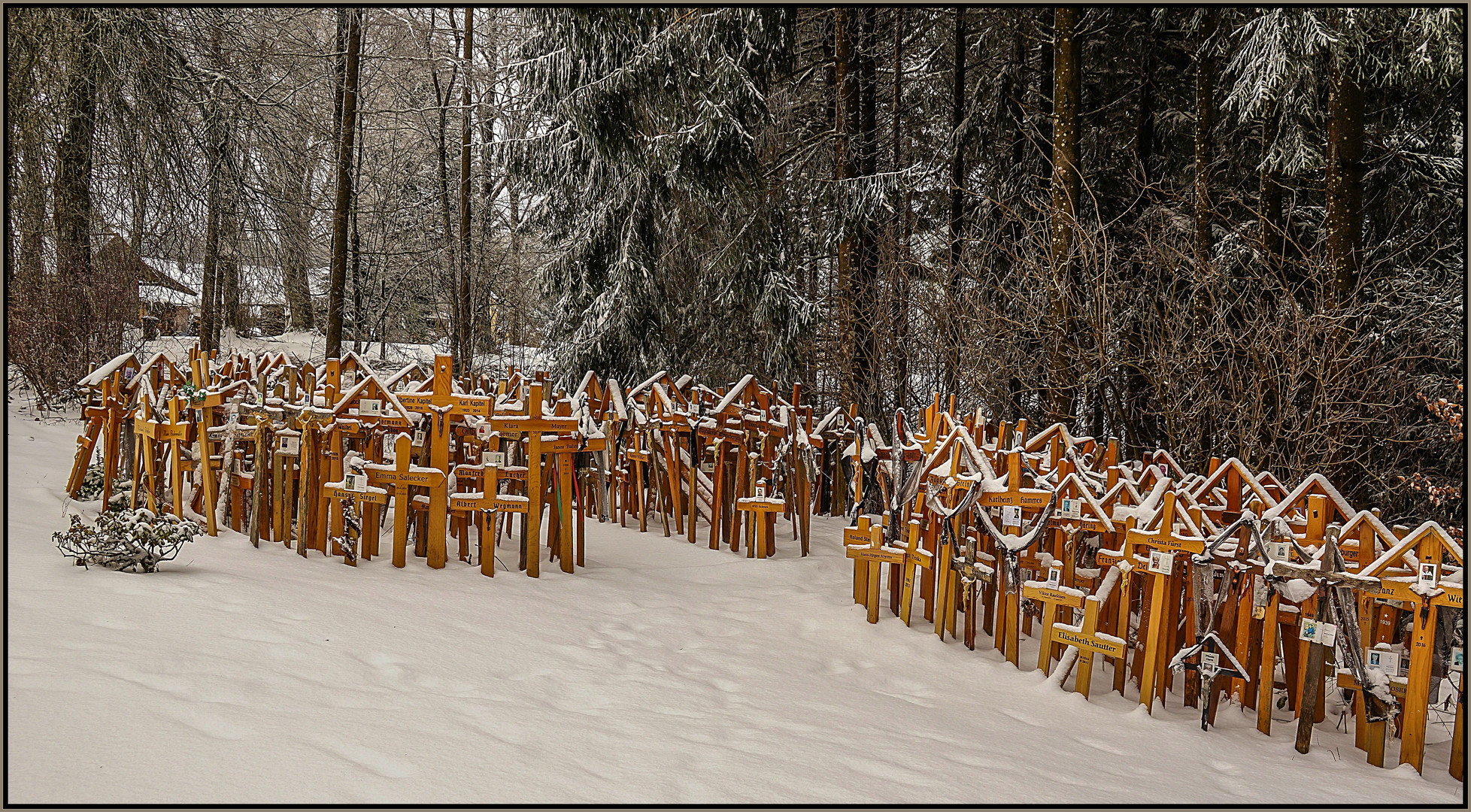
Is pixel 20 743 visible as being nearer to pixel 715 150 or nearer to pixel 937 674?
pixel 937 674

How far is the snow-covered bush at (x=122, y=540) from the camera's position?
4328mm

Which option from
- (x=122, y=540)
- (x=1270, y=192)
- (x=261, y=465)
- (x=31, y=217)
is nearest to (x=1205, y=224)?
(x=1270, y=192)

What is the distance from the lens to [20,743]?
245 cm

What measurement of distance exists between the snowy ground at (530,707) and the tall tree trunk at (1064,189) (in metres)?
3.53

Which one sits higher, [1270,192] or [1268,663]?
[1270,192]

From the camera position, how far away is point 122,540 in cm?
435

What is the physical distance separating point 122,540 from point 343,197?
10.7 m

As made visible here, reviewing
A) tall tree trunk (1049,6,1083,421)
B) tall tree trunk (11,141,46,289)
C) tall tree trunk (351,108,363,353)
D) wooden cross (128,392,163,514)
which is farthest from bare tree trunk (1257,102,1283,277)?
tall tree trunk (351,108,363,353)

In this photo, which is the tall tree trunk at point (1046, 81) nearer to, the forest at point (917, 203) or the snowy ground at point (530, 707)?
the forest at point (917, 203)

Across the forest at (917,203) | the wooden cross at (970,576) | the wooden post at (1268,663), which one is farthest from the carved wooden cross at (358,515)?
the forest at (917,203)

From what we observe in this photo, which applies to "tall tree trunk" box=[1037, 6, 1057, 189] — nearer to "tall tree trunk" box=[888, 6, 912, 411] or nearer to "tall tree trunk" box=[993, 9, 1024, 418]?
"tall tree trunk" box=[993, 9, 1024, 418]

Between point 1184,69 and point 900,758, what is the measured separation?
11.3m

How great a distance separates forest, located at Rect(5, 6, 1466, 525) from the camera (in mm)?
7648

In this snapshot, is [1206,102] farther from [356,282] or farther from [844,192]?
[356,282]
